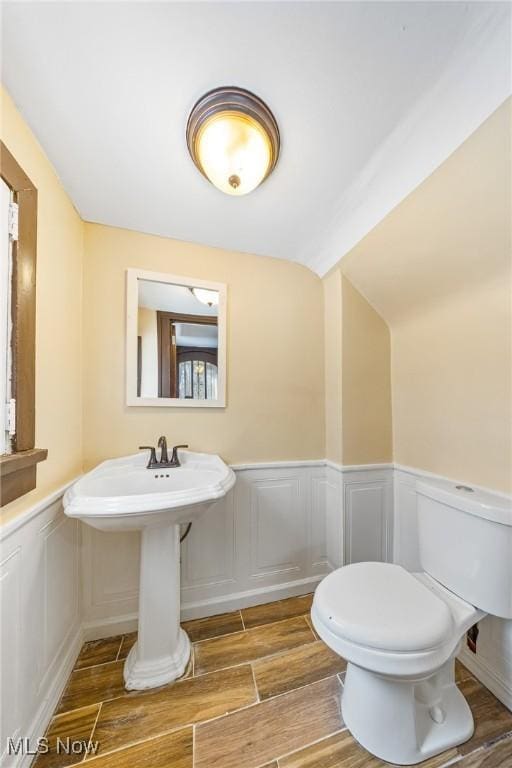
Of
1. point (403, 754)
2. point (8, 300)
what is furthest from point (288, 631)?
point (8, 300)

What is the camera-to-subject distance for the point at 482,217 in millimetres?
997

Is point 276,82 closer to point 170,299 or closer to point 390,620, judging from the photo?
point 170,299

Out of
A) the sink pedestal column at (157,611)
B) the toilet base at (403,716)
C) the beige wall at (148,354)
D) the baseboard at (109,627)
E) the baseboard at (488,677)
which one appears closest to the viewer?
the toilet base at (403,716)

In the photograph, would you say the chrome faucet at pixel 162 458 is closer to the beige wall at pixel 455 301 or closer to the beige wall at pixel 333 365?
the beige wall at pixel 333 365

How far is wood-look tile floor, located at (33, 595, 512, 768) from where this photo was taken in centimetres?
89

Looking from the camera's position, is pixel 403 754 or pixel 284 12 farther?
pixel 403 754

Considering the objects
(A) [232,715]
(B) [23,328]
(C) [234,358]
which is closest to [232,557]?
(A) [232,715]

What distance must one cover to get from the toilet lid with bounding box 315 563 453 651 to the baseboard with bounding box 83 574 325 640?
70 centimetres

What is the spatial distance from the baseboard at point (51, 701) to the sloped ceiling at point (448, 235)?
225 cm

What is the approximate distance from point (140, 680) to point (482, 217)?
223cm

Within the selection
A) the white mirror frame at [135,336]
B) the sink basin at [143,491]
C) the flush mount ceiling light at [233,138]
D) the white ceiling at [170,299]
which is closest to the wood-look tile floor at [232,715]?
the sink basin at [143,491]

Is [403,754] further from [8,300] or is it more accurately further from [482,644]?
[8,300]

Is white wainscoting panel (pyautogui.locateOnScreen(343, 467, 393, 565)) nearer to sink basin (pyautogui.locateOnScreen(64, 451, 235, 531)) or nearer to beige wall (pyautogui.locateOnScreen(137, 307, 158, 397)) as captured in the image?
sink basin (pyautogui.locateOnScreen(64, 451, 235, 531))

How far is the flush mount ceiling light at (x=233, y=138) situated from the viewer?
85 centimetres
